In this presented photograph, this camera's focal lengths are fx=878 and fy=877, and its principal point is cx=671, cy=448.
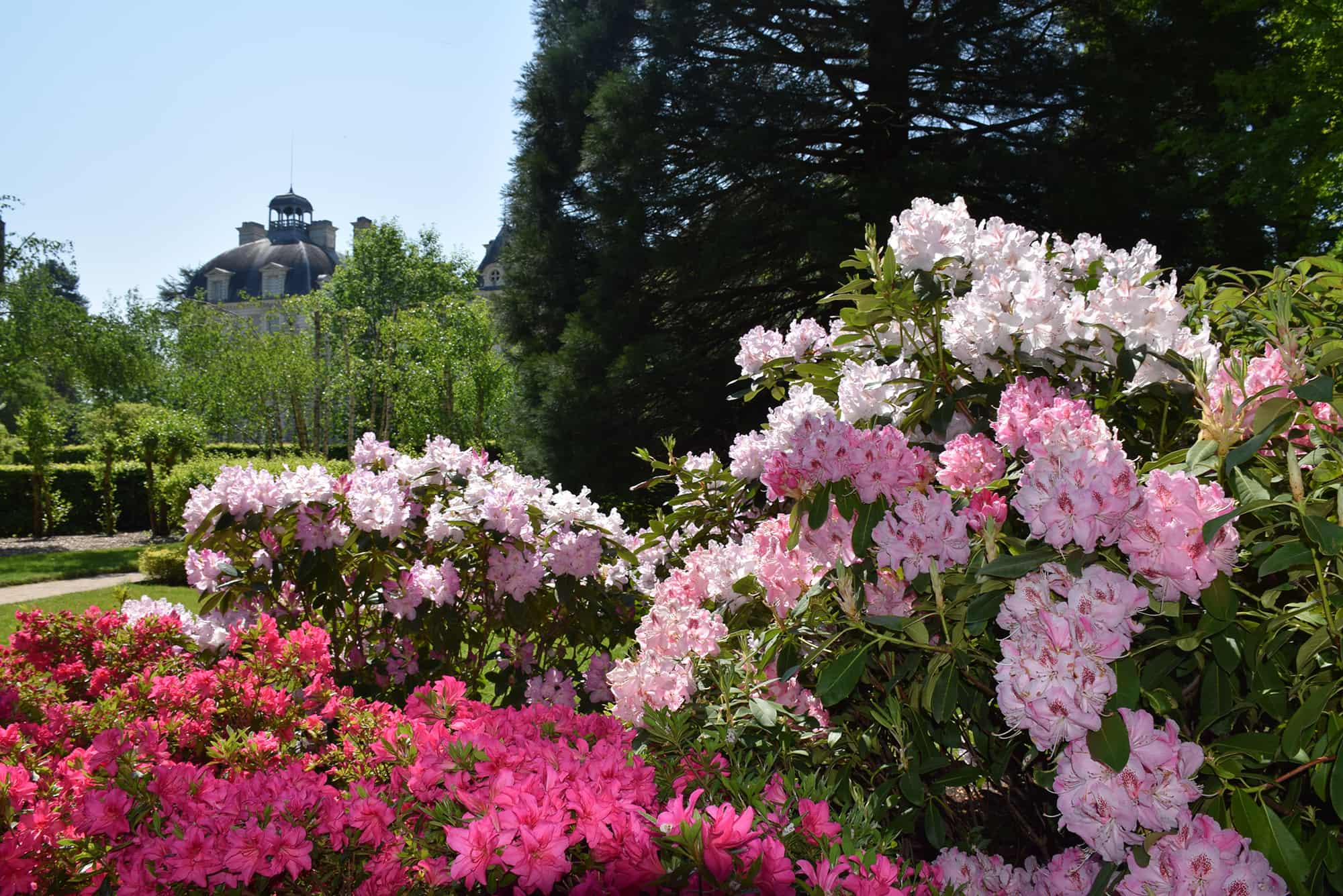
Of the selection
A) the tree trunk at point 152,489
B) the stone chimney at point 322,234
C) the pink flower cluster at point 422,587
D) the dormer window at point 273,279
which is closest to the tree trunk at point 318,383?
the tree trunk at point 152,489

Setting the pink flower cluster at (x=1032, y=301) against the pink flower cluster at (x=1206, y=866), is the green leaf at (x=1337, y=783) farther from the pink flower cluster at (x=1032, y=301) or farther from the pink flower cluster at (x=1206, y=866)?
the pink flower cluster at (x=1032, y=301)

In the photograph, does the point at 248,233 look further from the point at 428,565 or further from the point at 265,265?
the point at 428,565

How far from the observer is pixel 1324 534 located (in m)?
1.19

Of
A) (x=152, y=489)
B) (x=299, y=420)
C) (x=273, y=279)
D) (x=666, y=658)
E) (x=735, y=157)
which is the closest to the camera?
(x=666, y=658)

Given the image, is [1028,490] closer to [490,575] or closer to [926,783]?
[926,783]

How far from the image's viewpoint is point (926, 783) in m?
1.79

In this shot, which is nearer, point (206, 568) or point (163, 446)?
point (206, 568)

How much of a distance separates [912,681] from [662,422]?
321 inches

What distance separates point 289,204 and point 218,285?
9.91 metres

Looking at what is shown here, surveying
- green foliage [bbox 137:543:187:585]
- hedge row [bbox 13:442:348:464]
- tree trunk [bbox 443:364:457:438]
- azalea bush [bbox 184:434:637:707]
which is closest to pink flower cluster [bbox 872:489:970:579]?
azalea bush [bbox 184:434:637:707]

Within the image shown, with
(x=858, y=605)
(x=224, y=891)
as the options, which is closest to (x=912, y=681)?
(x=858, y=605)

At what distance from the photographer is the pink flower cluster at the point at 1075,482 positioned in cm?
130

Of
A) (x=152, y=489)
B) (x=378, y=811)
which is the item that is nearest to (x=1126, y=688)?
(x=378, y=811)

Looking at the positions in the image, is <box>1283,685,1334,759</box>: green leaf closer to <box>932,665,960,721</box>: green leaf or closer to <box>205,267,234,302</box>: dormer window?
<box>932,665,960,721</box>: green leaf
